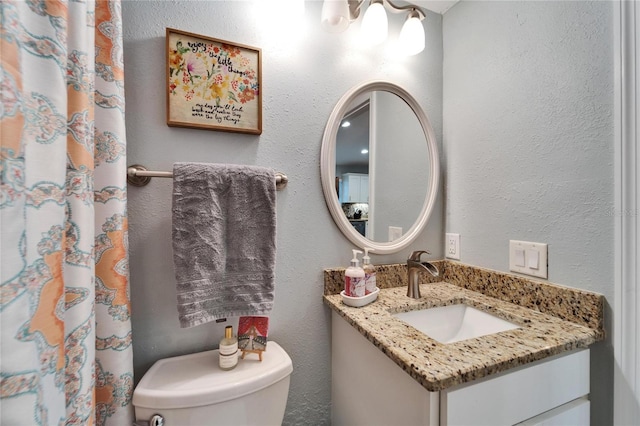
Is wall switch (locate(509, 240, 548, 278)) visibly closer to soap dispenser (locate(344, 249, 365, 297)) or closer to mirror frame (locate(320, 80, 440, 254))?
mirror frame (locate(320, 80, 440, 254))

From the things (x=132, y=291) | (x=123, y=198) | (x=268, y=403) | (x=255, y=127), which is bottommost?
(x=268, y=403)

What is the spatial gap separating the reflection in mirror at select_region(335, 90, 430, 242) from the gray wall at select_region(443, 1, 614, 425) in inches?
6.5

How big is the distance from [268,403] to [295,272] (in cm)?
39

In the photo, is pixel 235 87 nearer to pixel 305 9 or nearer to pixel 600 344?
pixel 305 9

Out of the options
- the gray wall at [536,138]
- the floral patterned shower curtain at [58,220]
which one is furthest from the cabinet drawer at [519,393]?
the floral patterned shower curtain at [58,220]

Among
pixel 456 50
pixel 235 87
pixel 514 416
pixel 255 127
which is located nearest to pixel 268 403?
pixel 514 416

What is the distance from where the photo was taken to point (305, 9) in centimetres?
99

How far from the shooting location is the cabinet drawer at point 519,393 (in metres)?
0.55

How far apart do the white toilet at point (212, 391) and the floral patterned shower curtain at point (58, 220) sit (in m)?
0.08

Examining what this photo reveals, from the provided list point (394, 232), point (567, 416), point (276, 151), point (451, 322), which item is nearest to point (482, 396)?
point (567, 416)

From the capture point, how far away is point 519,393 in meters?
0.61

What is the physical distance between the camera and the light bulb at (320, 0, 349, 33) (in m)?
0.88

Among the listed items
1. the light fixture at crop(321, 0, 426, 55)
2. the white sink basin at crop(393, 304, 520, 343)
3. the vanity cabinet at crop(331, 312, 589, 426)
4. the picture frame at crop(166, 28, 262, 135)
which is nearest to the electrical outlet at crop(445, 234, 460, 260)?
the white sink basin at crop(393, 304, 520, 343)

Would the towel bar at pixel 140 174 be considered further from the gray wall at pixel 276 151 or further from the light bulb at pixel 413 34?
the light bulb at pixel 413 34
